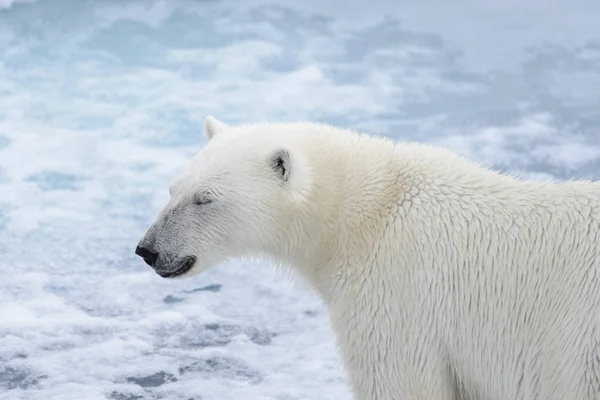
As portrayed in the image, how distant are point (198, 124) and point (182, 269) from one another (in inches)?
256

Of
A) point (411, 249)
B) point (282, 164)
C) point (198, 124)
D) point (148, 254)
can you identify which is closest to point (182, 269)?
point (148, 254)

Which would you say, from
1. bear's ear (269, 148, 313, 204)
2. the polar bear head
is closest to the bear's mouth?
the polar bear head

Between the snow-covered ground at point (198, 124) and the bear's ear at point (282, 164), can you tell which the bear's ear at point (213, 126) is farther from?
the snow-covered ground at point (198, 124)

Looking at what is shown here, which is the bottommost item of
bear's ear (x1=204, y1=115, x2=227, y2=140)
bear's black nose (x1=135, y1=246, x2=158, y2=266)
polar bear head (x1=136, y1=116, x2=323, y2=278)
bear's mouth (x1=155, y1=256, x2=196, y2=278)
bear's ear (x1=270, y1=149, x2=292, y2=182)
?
bear's mouth (x1=155, y1=256, x2=196, y2=278)

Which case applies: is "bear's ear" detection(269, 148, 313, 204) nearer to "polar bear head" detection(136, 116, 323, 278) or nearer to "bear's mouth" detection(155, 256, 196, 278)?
"polar bear head" detection(136, 116, 323, 278)

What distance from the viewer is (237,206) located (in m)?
3.67

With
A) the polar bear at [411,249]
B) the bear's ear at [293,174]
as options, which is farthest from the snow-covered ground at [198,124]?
the bear's ear at [293,174]

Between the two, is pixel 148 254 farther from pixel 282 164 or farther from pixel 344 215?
pixel 344 215

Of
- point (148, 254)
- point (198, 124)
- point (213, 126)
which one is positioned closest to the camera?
point (148, 254)

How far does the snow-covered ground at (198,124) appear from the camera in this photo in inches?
240

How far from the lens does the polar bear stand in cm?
330

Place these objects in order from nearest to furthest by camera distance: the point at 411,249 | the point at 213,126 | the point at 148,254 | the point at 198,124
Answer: the point at 411,249 < the point at 148,254 < the point at 213,126 < the point at 198,124

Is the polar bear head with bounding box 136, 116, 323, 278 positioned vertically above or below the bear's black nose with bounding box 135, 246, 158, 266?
above

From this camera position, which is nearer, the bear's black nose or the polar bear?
the polar bear
